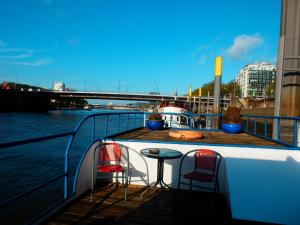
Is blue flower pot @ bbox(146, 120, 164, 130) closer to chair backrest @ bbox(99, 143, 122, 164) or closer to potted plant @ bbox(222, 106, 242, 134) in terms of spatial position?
potted plant @ bbox(222, 106, 242, 134)

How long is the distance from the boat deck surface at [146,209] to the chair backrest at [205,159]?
664 mm

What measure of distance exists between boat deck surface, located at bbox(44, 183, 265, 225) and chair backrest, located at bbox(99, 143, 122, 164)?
64cm

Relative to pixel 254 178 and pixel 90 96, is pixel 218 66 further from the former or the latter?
pixel 90 96

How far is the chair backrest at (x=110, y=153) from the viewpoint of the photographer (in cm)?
615

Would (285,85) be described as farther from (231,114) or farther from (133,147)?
(133,147)

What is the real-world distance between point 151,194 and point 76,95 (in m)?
65.2

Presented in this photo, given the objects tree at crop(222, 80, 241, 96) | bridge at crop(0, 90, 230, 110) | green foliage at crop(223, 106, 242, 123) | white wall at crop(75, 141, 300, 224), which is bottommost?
white wall at crop(75, 141, 300, 224)

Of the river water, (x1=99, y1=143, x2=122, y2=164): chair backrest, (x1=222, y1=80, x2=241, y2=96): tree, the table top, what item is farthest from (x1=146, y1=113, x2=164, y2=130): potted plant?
(x1=222, y1=80, x2=241, y2=96): tree

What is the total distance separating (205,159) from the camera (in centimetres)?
567

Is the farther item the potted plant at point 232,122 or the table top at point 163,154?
the potted plant at point 232,122

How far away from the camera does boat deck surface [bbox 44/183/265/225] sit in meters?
4.46

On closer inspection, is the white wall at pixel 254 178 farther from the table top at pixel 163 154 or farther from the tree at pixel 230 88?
the tree at pixel 230 88

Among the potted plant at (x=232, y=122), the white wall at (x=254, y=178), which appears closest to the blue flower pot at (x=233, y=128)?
the potted plant at (x=232, y=122)

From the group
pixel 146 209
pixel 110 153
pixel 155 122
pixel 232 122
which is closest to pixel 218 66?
pixel 232 122
